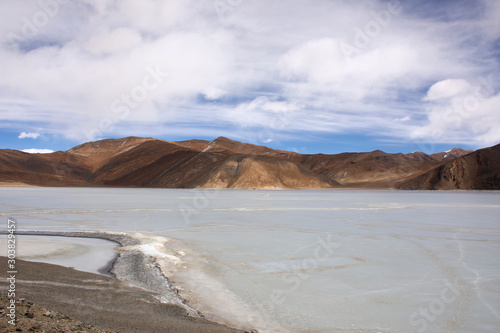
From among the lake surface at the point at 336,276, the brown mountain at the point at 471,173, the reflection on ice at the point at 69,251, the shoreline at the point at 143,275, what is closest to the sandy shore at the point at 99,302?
the shoreline at the point at 143,275

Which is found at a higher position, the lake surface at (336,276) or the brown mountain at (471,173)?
the brown mountain at (471,173)

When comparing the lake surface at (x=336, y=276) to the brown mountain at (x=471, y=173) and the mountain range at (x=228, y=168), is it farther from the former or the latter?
the brown mountain at (x=471, y=173)

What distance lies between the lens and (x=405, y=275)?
8586 mm

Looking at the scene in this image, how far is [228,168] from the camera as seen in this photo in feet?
338

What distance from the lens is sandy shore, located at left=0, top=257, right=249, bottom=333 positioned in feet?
16.5

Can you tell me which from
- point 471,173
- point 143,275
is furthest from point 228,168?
point 143,275

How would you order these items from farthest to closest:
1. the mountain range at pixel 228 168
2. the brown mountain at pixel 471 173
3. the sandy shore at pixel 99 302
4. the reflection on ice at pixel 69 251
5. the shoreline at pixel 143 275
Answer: the mountain range at pixel 228 168, the brown mountain at pixel 471 173, the reflection on ice at pixel 69 251, the shoreline at pixel 143 275, the sandy shore at pixel 99 302

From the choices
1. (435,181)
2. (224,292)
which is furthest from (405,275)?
(435,181)

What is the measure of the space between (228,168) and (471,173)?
205ft

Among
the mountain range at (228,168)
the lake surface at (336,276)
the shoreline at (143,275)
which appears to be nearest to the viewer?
the lake surface at (336,276)

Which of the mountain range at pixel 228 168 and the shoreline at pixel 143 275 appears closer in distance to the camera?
the shoreline at pixel 143 275

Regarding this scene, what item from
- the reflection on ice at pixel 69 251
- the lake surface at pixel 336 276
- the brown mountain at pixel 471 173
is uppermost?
the brown mountain at pixel 471 173

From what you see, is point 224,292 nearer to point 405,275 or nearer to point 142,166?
point 405,275

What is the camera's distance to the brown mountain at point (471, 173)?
94062 millimetres
